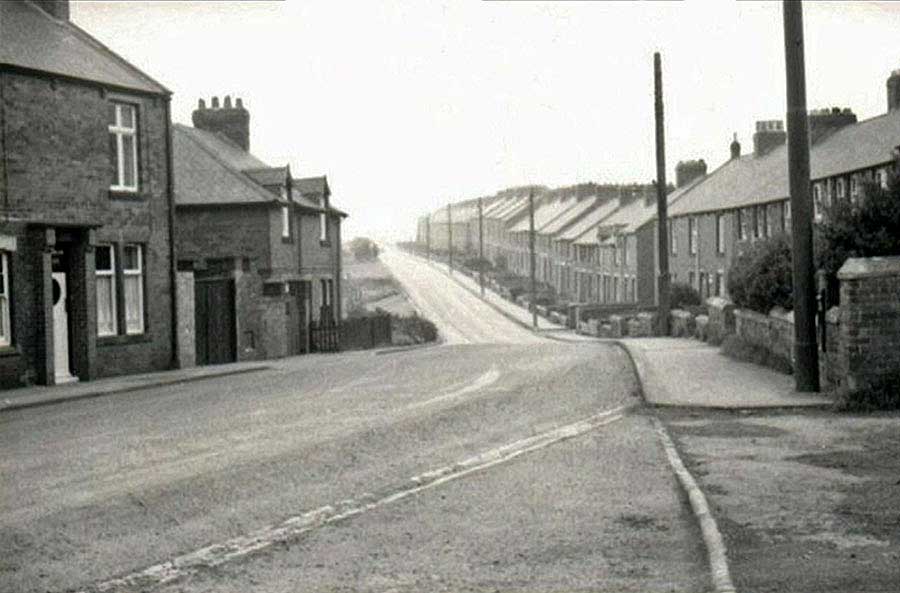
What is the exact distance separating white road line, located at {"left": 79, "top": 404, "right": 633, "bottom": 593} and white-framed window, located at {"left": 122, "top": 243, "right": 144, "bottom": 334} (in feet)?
47.1

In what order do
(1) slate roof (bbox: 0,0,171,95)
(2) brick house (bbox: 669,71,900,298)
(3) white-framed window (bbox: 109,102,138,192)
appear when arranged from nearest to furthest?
(1) slate roof (bbox: 0,0,171,95), (3) white-framed window (bbox: 109,102,138,192), (2) brick house (bbox: 669,71,900,298)

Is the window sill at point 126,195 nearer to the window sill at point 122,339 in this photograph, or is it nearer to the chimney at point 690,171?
the window sill at point 122,339

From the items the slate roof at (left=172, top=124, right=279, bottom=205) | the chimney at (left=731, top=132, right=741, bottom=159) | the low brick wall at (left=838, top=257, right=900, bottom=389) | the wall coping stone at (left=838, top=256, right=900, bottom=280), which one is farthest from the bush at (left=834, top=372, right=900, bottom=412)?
the chimney at (left=731, top=132, right=741, bottom=159)

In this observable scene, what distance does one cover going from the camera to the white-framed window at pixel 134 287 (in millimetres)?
24297

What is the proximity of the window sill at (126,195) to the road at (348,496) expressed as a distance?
7.18 m

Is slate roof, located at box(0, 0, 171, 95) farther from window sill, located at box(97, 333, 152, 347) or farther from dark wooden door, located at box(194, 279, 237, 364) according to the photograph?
dark wooden door, located at box(194, 279, 237, 364)

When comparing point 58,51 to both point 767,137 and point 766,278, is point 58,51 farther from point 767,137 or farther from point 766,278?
point 767,137

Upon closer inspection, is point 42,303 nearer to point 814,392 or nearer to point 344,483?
point 344,483

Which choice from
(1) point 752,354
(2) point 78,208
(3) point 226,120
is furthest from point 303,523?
(3) point 226,120

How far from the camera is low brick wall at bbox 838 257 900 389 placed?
1390 centimetres

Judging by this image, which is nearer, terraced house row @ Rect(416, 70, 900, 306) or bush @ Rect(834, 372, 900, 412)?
bush @ Rect(834, 372, 900, 412)

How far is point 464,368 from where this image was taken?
72.6 feet

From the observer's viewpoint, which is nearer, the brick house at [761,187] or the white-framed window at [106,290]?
the white-framed window at [106,290]

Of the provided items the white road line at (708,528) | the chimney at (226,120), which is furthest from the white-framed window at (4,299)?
the chimney at (226,120)
